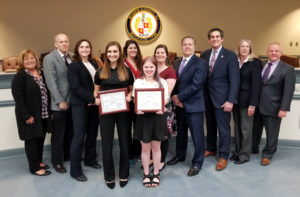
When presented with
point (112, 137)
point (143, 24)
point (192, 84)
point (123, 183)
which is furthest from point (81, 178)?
point (143, 24)

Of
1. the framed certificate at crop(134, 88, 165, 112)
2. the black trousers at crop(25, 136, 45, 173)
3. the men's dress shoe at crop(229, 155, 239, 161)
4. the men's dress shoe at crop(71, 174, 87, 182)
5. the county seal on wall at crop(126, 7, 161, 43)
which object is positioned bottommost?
the men's dress shoe at crop(71, 174, 87, 182)

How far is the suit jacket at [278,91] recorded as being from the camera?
2.89 metres

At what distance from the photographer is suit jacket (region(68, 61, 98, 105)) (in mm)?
2562

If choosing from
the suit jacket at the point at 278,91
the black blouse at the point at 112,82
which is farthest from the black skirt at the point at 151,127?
the suit jacket at the point at 278,91

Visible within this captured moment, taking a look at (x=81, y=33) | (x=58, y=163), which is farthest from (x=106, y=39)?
(x=58, y=163)

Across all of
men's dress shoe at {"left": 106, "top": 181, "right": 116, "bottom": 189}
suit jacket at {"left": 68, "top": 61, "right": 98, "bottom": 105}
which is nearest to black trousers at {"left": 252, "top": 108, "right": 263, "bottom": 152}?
men's dress shoe at {"left": 106, "top": 181, "right": 116, "bottom": 189}

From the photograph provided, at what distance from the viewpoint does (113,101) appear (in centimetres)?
240

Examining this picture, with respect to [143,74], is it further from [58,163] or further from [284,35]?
[284,35]

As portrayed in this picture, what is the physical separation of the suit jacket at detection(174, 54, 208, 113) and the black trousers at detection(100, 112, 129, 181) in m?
0.62

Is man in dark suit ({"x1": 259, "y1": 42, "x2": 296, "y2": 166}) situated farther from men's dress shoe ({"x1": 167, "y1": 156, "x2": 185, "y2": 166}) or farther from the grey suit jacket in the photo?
the grey suit jacket

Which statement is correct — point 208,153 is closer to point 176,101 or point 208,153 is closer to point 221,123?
point 221,123

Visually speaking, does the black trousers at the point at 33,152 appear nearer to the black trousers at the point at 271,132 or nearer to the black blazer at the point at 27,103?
the black blazer at the point at 27,103

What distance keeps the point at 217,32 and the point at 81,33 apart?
4.91m

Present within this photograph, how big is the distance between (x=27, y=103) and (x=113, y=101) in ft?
3.05
